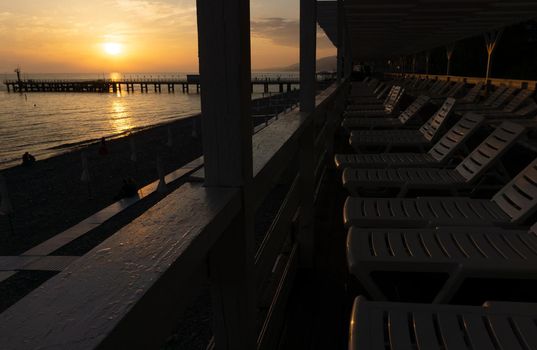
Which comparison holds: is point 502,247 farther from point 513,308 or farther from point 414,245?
point 513,308

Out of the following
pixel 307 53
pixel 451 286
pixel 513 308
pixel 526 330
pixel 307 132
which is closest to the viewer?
pixel 526 330

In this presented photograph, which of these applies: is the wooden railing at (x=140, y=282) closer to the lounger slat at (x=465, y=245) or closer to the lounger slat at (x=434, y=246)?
the lounger slat at (x=434, y=246)

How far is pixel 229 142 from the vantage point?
4.11 ft

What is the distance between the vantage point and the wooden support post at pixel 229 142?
1174 millimetres

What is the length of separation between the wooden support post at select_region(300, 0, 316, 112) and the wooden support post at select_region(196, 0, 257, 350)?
2162mm

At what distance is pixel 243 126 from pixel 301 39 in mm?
2476

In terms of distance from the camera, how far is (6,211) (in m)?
6.80

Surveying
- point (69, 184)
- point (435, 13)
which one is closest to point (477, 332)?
point (435, 13)

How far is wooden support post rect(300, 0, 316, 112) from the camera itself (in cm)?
344

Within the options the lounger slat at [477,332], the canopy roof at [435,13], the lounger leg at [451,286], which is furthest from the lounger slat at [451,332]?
the canopy roof at [435,13]

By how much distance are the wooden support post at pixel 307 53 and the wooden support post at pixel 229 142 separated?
216cm

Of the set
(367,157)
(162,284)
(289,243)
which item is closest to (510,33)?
(367,157)

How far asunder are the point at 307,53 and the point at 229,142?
2522 mm

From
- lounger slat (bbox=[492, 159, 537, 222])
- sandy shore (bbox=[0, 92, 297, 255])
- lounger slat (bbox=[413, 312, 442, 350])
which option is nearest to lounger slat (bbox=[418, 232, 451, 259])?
lounger slat (bbox=[413, 312, 442, 350])
